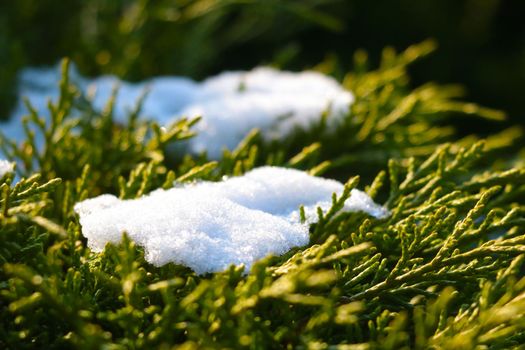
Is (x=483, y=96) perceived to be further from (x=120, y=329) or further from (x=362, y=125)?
(x=120, y=329)

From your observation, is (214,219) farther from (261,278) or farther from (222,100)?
(222,100)

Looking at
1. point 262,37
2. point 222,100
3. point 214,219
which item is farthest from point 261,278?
point 262,37

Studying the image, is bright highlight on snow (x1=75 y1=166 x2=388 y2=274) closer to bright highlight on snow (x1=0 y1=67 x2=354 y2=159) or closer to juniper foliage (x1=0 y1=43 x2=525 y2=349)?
juniper foliage (x1=0 y1=43 x2=525 y2=349)

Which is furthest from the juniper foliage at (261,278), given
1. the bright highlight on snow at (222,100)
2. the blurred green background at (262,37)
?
the blurred green background at (262,37)

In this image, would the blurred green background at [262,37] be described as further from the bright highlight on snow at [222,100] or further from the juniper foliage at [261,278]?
the juniper foliage at [261,278]

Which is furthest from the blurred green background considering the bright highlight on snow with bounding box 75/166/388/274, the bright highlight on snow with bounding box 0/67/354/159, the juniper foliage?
the bright highlight on snow with bounding box 75/166/388/274
